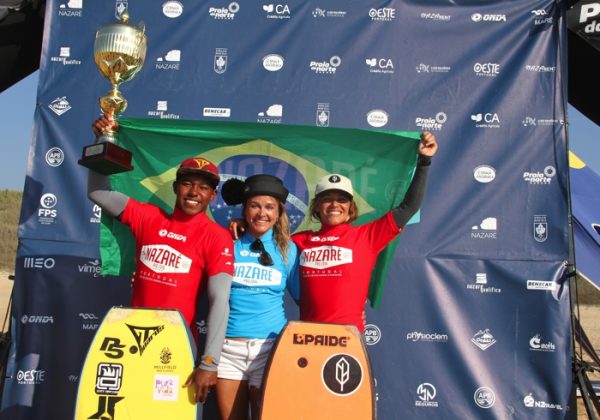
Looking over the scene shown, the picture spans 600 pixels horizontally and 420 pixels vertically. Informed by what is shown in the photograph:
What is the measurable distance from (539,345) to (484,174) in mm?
1282

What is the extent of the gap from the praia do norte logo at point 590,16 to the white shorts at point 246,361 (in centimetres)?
342

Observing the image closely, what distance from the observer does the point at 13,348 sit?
405cm

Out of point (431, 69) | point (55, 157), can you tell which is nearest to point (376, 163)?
point (431, 69)

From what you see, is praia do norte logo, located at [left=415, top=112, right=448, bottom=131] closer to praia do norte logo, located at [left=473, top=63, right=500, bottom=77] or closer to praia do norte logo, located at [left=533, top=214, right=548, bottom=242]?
praia do norte logo, located at [left=473, top=63, right=500, bottom=77]

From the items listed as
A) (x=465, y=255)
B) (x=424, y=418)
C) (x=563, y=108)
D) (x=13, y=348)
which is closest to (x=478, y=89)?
(x=563, y=108)

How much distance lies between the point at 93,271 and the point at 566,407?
351 centimetres

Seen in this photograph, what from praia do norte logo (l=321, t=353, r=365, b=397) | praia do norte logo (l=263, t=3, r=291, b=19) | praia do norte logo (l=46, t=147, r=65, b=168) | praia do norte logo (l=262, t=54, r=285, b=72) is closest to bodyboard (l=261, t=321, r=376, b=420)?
praia do norte logo (l=321, t=353, r=365, b=397)

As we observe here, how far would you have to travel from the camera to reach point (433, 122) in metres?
4.21

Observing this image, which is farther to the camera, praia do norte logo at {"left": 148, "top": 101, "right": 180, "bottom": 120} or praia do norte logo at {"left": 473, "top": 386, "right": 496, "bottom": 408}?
praia do norte logo at {"left": 148, "top": 101, "right": 180, "bottom": 120}

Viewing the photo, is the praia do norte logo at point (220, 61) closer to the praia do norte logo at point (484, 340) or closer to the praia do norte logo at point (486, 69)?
the praia do norte logo at point (486, 69)

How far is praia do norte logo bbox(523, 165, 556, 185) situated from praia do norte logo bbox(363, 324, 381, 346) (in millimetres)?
1555

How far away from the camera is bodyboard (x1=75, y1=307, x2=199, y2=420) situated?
256 cm

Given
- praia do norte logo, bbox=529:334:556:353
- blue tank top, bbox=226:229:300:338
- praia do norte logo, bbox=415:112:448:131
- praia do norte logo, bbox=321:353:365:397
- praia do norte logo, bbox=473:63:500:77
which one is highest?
praia do norte logo, bbox=473:63:500:77

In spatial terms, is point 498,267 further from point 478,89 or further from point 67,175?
point 67,175
